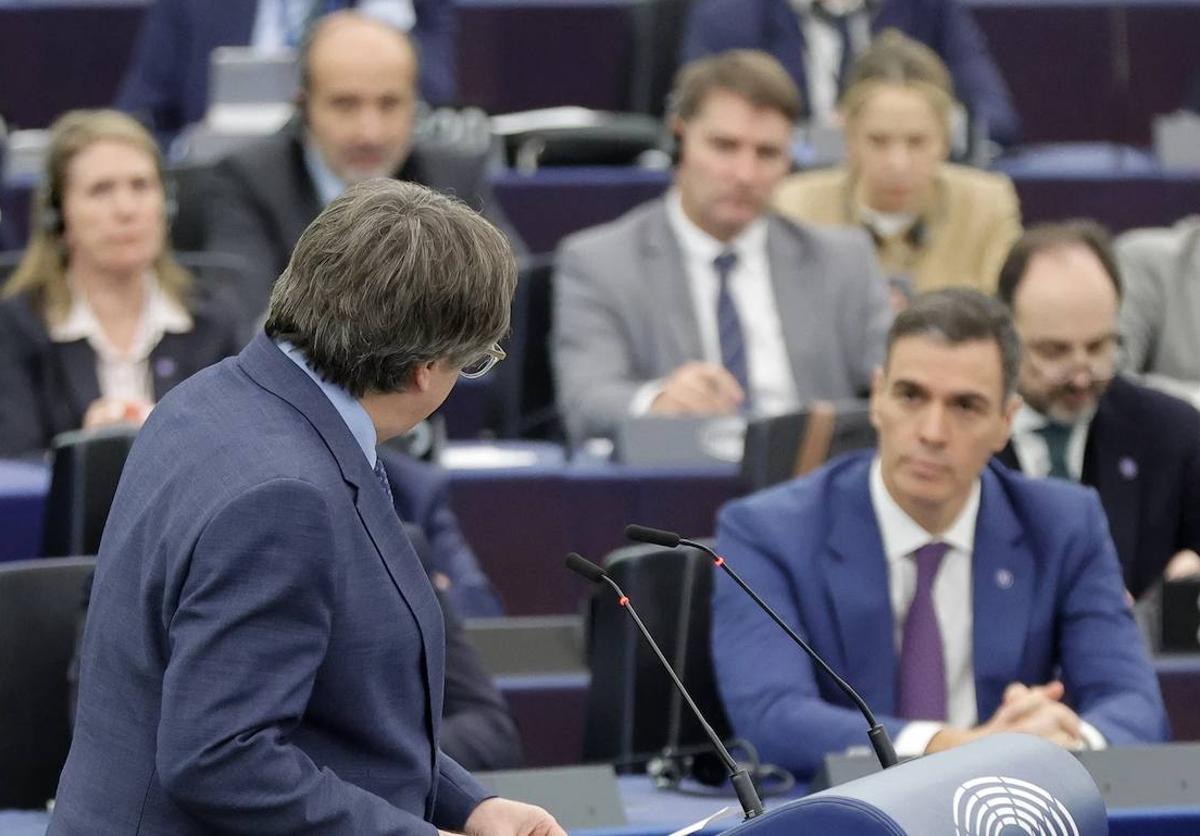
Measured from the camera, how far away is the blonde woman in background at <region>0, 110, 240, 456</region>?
14.0ft

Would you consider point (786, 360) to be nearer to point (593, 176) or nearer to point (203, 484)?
point (593, 176)

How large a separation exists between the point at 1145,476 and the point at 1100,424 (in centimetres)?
12

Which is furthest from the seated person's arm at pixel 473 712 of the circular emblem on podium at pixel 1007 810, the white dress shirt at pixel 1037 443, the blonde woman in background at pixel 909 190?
the blonde woman in background at pixel 909 190

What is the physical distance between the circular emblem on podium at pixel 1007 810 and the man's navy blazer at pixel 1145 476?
203 cm

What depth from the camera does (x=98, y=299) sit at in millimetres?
4398

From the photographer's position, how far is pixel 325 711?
1809 millimetres

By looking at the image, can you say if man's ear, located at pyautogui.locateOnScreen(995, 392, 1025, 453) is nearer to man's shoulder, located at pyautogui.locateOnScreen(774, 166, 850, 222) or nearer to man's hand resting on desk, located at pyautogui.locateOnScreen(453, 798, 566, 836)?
man's hand resting on desk, located at pyautogui.locateOnScreen(453, 798, 566, 836)

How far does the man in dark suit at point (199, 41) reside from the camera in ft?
19.3

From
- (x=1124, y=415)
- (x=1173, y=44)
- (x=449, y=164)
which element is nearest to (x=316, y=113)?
(x=449, y=164)

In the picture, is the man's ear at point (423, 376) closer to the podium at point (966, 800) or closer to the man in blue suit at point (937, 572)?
the podium at point (966, 800)

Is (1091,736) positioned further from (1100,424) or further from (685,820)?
(1100,424)

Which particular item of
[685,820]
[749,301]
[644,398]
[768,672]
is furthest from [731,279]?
[685,820]

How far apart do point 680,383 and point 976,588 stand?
1.17 meters

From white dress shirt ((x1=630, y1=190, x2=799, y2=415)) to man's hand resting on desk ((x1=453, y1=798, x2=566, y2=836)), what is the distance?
2.62 m
